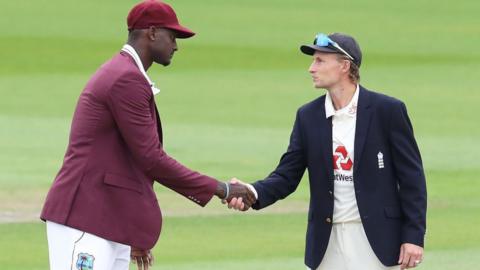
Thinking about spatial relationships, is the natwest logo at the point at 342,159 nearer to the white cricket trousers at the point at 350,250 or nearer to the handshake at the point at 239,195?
the white cricket trousers at the point at 350,250

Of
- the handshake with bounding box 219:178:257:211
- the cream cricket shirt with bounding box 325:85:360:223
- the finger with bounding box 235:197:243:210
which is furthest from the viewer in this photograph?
A: the finger with bounding box 235:197:243:210

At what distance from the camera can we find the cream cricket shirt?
28.2ft

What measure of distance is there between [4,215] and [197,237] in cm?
212

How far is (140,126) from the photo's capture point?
798cm

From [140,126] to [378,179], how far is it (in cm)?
149

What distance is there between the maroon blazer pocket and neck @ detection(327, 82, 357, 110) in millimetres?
1336

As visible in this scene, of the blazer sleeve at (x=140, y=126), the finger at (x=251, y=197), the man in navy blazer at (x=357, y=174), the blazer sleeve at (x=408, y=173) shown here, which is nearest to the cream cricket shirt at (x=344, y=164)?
the man in navy blazer at (x=357, y=174)

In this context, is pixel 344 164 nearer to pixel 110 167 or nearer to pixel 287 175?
pixel 287 175

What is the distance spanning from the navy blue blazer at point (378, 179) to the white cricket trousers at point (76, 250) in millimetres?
1347

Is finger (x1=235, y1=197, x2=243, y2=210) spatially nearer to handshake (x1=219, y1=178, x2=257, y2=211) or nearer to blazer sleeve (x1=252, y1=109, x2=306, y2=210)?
handshake (x1=219, y1=178, x2=257, y2=211)

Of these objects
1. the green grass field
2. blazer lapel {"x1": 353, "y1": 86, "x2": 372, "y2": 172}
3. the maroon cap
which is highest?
the maroon cap

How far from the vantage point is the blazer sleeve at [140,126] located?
7.92m

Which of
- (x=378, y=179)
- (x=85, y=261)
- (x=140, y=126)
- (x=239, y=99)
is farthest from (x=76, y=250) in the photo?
(x=239, y=99)

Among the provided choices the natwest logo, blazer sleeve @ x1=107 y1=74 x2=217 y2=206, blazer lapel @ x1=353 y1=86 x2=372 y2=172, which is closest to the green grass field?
the natwest logo
